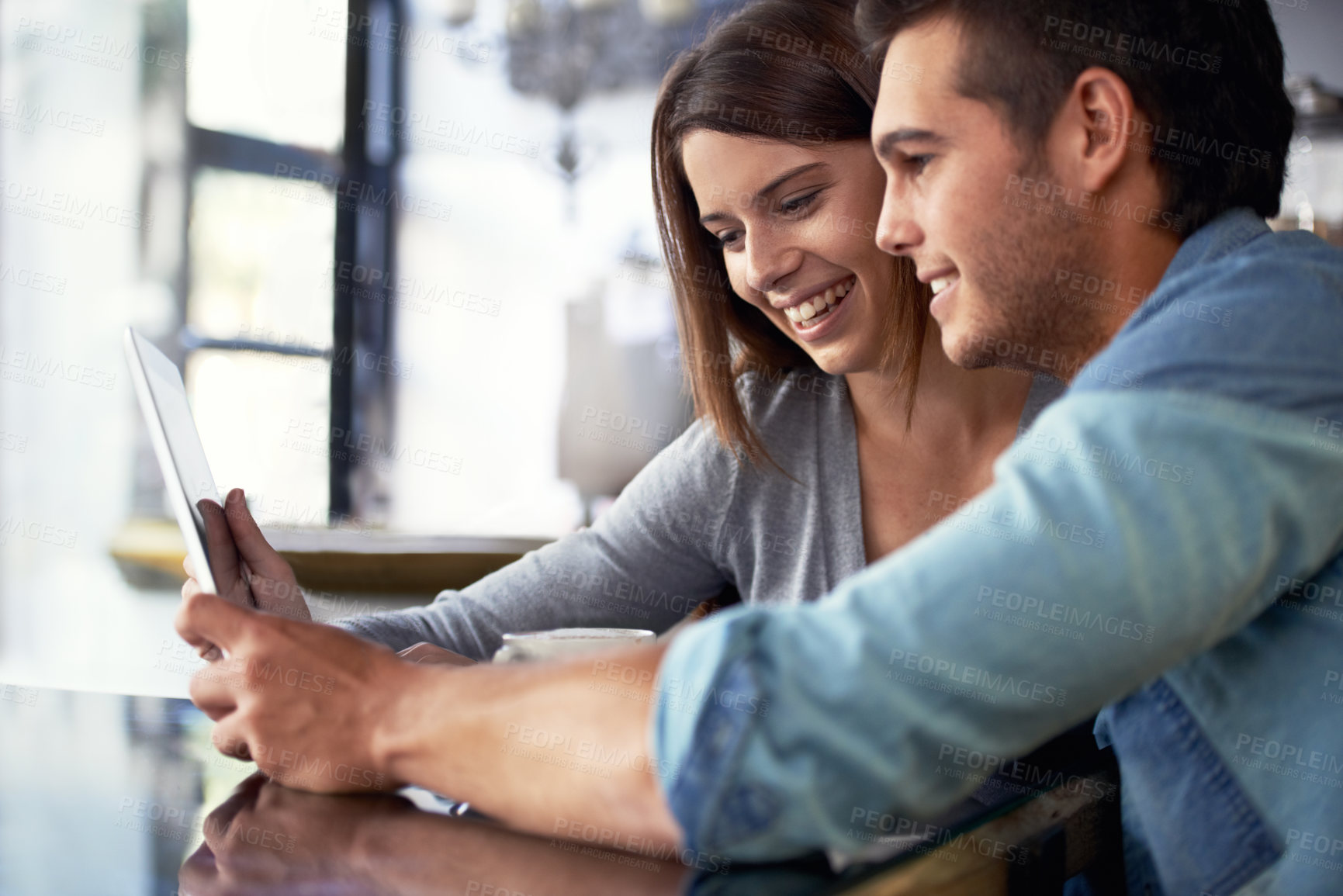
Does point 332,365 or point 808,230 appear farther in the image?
point 332,365

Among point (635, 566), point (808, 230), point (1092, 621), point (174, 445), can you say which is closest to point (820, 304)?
point (808, 230)

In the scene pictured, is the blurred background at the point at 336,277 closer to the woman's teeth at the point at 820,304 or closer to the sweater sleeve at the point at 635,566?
the sweater sleeve at the point at 635,566

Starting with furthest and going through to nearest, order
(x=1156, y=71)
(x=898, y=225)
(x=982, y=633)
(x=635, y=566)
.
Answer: (x=635, y=566) < (x=898, y=225) < (x=1156, y=71) < (x=982, y=633)

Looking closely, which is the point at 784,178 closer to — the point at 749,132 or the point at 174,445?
the point at 749,132

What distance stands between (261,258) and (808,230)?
9.67 feet

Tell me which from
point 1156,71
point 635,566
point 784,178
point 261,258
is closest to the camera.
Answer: point 1156,71

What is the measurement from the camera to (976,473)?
1.42 metres

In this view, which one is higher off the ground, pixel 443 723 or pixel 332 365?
pixel 443 723

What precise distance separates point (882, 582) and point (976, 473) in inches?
36.2

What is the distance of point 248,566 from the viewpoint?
1113 millimetres

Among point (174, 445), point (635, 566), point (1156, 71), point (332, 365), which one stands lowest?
point (332, 365)

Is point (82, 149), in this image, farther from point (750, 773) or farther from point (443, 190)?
point (750, 773)

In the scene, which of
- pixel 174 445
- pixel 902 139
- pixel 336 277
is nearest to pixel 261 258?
pixel 336 277

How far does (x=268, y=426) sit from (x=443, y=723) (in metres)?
3.42
